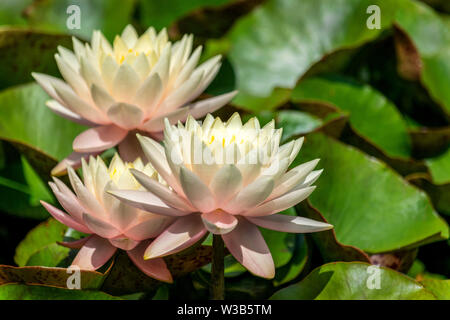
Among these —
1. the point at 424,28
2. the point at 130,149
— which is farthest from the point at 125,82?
the point at 424,28

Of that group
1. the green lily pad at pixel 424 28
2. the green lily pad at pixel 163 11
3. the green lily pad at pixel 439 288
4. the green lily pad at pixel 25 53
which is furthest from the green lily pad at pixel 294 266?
the green lily pad at pixel 163 11

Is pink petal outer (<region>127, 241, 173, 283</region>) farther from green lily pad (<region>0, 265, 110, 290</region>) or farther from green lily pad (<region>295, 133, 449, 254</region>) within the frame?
green lily pad (<region>295, 133, 449, 254</region>)

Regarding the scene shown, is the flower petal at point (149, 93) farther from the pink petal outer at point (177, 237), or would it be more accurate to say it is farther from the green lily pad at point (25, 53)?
the green lily pad at point (25, 53)

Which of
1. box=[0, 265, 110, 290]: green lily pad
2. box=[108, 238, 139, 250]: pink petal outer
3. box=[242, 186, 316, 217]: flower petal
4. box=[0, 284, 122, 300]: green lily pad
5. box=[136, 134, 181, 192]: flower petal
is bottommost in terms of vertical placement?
box=[0, 284, 122, 300]: green lily pad

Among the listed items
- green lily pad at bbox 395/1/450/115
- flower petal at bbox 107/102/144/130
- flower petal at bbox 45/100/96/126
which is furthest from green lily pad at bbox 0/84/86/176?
green lily pad at bbox 395/1/450/115

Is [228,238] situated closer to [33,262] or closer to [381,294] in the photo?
[381,294]
